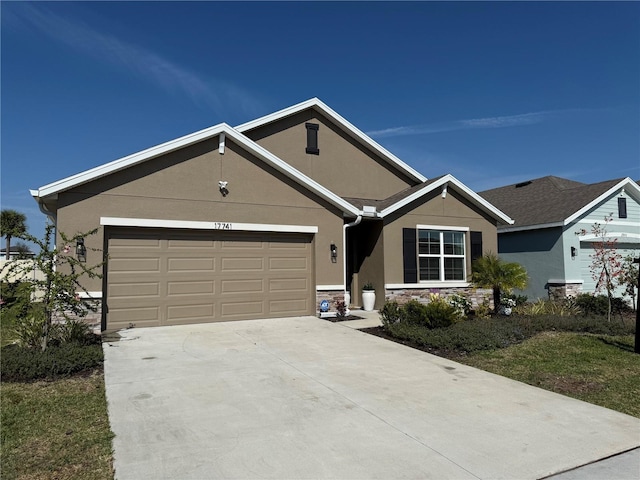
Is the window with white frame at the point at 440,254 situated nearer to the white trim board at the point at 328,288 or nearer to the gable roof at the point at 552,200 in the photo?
the white trim board at the point at 328,288

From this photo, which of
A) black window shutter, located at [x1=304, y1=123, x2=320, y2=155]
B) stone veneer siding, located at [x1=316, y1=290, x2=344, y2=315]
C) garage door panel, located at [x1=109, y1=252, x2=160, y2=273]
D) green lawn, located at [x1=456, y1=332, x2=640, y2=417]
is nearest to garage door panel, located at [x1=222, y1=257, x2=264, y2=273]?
garage door panel, located at [x1=109, y1=252, x2=160, y2=273]

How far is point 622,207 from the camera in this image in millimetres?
16766

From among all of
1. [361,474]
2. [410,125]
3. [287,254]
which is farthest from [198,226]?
[410,125]

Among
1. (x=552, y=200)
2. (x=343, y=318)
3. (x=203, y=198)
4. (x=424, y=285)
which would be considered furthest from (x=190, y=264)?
(x=552, y=200)

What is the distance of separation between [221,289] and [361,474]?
7767 mm

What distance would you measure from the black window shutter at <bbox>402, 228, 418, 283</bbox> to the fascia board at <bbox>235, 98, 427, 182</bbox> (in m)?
3.31

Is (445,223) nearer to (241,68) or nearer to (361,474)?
(241,68)

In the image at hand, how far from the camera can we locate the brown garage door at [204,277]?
9.65m

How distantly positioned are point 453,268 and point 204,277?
827 centimetres

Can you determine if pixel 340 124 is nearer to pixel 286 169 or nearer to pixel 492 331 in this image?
pixel 286 169

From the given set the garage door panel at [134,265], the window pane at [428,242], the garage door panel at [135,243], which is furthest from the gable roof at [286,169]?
the garage door panel at [134,265]

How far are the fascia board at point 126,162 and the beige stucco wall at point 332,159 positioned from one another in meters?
3.67

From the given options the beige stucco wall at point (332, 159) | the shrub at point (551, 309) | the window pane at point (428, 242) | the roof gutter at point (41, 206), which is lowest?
the shrub at point (551, 309)

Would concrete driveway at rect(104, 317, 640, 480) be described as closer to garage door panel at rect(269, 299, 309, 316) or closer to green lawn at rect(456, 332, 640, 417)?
green lawn at rect(456, 332, 640, 417)
